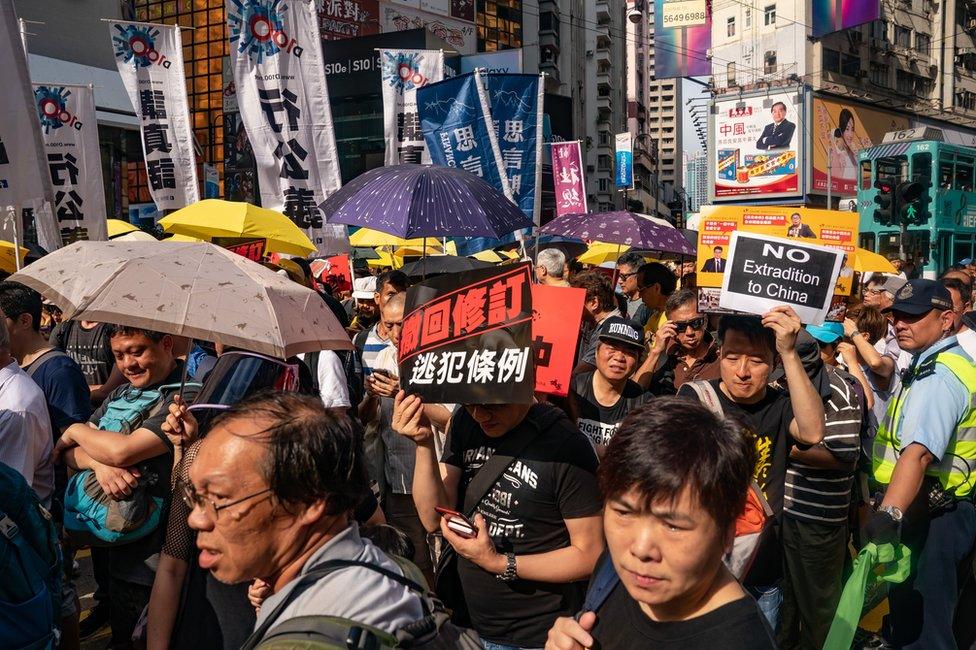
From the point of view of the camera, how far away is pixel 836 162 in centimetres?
4419

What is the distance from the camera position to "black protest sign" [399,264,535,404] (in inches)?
113

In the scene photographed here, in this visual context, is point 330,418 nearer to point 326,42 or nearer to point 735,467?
point 735,467

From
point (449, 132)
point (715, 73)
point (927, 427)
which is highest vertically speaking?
point (715, 73)

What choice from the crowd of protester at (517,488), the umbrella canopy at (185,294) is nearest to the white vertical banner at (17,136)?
the crowd of protester at (517,488)

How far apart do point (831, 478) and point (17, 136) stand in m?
5.27

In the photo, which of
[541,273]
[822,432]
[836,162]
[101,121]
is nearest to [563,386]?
[822,432]

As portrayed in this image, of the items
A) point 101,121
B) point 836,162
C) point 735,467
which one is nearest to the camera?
point 735,467

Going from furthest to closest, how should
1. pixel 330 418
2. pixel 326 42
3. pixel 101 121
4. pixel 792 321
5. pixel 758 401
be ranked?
pixel 326 42
pixel 101 121
pixel 758 401
pixel 792 321
pixel 330 418

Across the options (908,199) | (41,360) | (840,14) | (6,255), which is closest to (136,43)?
(6,255)

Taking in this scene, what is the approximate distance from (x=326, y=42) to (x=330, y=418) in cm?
4104

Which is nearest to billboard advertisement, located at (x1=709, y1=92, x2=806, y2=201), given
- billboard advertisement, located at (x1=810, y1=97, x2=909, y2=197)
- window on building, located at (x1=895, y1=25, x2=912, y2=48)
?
billboard advertisement, located at (x1=810, y1=97, x2=909, y2=197)

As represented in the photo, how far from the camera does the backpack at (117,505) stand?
331cm

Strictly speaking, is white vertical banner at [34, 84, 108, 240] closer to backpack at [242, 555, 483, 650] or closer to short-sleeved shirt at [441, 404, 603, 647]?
short-sleeved shirt at [441, 404, 603, 647]

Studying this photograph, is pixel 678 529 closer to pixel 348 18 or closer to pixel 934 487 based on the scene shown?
pixel 934 487
